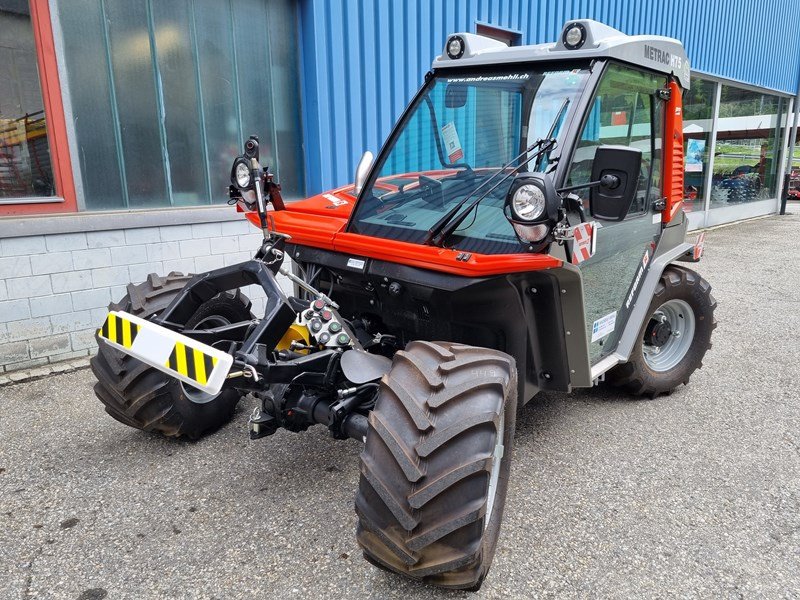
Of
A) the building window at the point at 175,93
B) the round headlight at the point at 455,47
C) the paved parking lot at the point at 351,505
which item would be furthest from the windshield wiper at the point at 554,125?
the building window at the point at 175,93

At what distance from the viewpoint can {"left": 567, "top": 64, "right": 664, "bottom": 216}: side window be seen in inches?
112

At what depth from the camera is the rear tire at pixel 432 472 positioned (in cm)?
202

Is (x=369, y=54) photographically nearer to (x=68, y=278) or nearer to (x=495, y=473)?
(x=68, y=278)

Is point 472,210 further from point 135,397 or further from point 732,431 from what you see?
point 732,431

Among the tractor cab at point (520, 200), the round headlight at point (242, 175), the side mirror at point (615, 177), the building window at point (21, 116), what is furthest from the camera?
the building window at point (21, 116)

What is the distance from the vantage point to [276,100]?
6070 millimetres

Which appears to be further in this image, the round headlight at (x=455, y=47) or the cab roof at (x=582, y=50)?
the round headlight at (x=455, y=47)

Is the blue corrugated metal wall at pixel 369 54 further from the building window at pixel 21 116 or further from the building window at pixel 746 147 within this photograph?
the building window at pixel 746 147

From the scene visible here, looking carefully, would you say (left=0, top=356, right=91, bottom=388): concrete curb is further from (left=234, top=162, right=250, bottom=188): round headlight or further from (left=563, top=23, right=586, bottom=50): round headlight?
(left=563, top=23, right=586, bottom=50): round headlight

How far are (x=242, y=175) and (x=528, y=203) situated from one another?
1517 mm

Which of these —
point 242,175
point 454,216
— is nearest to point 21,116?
point 242,175

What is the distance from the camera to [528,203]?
90.8 inches

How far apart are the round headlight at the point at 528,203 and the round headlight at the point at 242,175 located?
1405 millimetres

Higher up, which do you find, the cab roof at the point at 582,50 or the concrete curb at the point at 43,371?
the cab roof at the point at 582,50
